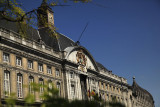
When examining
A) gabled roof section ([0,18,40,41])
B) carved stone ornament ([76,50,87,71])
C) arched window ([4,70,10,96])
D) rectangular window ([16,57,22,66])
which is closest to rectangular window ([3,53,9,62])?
arched window ([4,70,10,96])

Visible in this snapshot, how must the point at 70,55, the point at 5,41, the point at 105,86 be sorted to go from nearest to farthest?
the point at 5,41, the point at 70,55, the point at 105,86

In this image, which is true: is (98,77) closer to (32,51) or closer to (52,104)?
(32,51)

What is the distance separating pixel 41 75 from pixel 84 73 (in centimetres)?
1097

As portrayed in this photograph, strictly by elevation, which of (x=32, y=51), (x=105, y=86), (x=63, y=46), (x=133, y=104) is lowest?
(x=133, y=104)

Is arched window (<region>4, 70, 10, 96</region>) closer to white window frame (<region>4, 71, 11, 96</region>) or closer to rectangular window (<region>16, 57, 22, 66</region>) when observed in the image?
white window frame (<region>4, 71, 11, 96</region>)

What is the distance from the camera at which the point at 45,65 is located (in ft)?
112

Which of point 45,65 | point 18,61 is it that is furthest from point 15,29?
point 18,61

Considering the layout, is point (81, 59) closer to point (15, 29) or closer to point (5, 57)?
point (15, 29)

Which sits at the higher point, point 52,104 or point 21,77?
point 21,77

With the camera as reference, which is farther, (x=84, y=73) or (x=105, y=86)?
(x=105, y=86)

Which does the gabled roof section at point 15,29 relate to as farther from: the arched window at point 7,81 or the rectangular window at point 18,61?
the arched window at point 7,81

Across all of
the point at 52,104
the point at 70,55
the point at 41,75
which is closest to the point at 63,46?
the point at 70,55

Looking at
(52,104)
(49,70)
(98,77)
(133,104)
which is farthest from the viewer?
Result: (133,104)

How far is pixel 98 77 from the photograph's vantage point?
4856 centimetres
